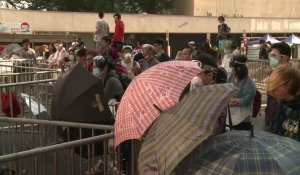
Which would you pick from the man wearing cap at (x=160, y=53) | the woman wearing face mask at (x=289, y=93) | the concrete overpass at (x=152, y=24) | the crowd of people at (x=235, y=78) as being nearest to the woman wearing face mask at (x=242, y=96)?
the crowd of people at (x=235, y=78)

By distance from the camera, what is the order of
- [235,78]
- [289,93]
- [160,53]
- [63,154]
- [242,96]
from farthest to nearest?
[160,53] < [235,78] < [242,96] < [63,154] < [289,93]

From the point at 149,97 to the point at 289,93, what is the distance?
43.2 inches

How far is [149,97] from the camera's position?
3871mm

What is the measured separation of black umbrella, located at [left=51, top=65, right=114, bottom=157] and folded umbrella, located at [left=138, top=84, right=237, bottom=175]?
2733mm

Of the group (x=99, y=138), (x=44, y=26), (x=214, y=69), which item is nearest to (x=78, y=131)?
(x=99, y=138)

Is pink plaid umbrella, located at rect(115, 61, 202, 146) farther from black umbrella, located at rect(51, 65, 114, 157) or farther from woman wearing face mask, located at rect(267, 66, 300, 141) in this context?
black umbrella, located at rect(51, 65, 114, 157)

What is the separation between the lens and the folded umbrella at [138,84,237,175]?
3074mm

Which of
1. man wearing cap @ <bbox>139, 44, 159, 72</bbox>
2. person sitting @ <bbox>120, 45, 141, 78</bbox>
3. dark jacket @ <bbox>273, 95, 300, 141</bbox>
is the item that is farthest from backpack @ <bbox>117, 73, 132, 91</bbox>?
dark jacket @ <bbox>273, 95, 300, 141</bbox>

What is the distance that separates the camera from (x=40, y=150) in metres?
3.73

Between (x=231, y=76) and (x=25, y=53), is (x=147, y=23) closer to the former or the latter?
(x=25, y=53)

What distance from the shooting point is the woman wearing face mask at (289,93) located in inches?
149

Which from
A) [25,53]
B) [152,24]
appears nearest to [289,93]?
[25,53]

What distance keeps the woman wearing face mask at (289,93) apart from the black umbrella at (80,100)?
279cm

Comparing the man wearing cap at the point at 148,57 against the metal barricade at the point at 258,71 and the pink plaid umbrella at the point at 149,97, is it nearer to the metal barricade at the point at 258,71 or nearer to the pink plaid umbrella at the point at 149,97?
the pink plaid umbrella at the point at 149,97
